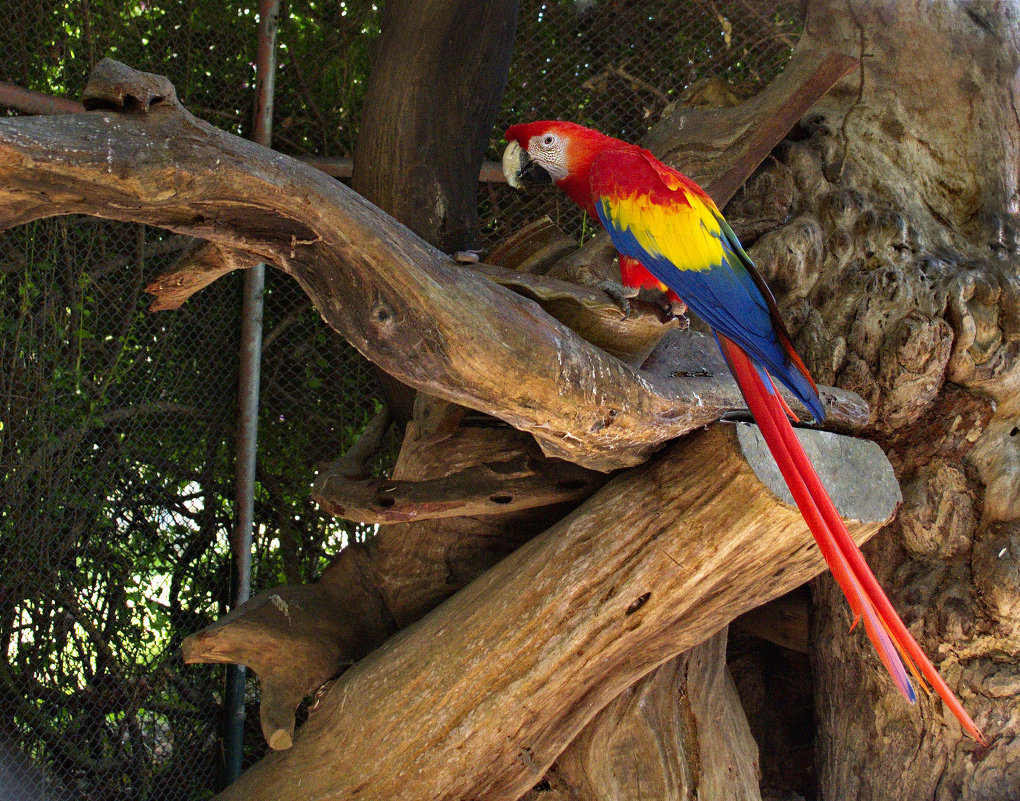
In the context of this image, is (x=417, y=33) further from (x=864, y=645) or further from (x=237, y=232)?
(x=864, y=645)

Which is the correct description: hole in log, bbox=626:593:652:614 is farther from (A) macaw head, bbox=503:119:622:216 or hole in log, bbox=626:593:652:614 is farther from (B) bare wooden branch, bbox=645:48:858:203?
(B) bare wooden branch, bbox=645:48:858:203

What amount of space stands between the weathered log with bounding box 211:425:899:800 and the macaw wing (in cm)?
17

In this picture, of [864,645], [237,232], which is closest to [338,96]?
[237,232]

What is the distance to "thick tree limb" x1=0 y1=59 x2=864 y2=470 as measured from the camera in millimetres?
981

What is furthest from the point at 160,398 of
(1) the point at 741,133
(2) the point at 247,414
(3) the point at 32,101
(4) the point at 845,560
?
(4) the point at 845,560

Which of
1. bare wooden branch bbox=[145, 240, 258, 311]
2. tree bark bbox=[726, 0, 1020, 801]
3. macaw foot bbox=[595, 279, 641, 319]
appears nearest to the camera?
bare wooden branch bbox=[145, 240, 258, 311]

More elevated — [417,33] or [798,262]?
[417,33]

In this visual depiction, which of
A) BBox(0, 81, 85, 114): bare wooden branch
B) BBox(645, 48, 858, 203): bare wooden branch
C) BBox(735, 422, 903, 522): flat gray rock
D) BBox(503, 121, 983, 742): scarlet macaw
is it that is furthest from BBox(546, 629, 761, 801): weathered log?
BBox(0, 81, 85, 114): bare wooden branch

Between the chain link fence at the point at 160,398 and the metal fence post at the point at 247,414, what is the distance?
0.08m

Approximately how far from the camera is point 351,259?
117 centimetres

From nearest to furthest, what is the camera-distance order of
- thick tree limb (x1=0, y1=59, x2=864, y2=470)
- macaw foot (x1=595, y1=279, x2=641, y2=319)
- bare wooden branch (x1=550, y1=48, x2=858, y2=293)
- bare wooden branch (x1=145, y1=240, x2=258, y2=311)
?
thick tree limb (x1=0, y1=59, x2=864, y2=470) < bare wooden branch (x1=145, y1=240, x2=258, y2=311) < macaw foot (x1=595, y1=279, x2=641, y2=319) < bare wooden branch (x1=550, y1=48, x2=858, y2=293)

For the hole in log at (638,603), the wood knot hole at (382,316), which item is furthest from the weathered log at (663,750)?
the wood knot hole at (382,316)

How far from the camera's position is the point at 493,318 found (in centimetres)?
126

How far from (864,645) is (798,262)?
3.10 feet
